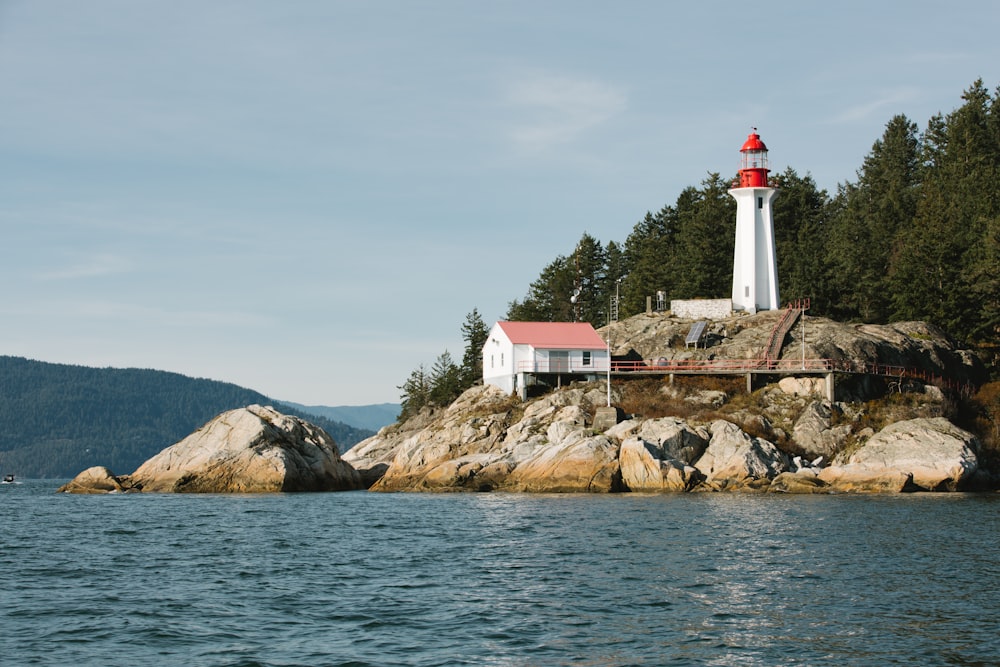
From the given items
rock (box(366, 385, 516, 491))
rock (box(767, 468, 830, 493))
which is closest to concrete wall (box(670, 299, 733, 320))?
rock (box(366, 385, 516, 491))

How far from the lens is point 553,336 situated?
220 ft

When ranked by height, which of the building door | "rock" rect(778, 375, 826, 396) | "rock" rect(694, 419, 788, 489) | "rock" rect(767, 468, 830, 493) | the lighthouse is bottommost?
"rock" rect(767, 468, 830, 493)

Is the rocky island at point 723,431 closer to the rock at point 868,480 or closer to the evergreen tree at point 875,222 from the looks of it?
the rock at point 868,480

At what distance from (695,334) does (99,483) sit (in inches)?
1580

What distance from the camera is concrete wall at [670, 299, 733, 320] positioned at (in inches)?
2768

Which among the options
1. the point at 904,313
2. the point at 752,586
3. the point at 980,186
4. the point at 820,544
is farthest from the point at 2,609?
the point at 980,186

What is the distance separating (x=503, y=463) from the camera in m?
54.5

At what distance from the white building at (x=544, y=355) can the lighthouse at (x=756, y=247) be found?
448 inches

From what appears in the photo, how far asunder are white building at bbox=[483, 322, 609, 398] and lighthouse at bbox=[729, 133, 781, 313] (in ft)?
37.3

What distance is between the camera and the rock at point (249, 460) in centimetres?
5820

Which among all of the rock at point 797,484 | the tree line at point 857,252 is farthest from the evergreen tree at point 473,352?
the rock at point 797,484

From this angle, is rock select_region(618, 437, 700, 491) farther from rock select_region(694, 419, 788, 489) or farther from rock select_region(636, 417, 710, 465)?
rock select_region(694, 419, 788, 489)

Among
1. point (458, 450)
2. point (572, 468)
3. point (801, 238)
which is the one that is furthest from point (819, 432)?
point (801, 238)

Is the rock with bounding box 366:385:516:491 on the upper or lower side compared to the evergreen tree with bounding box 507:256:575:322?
lower
